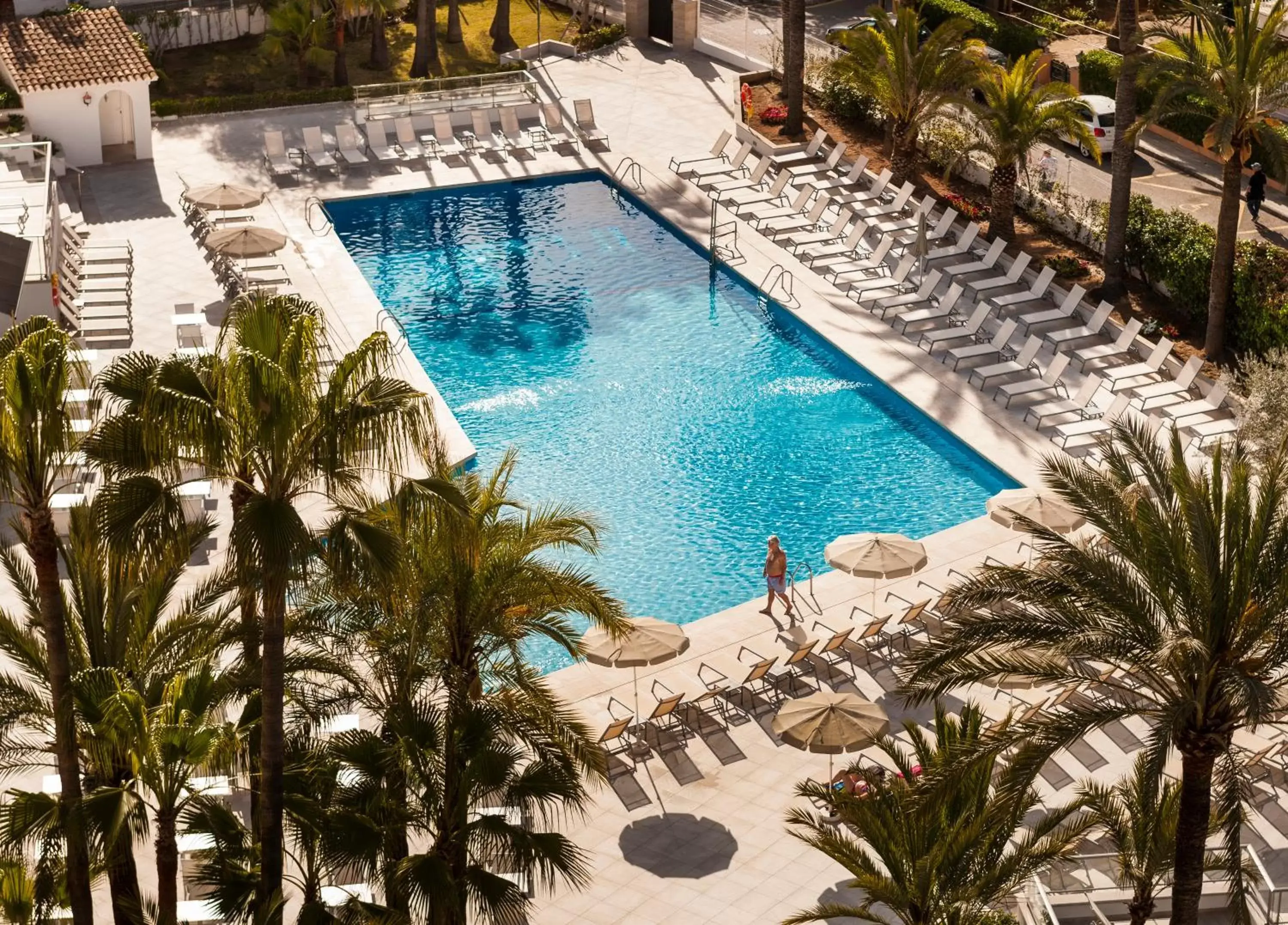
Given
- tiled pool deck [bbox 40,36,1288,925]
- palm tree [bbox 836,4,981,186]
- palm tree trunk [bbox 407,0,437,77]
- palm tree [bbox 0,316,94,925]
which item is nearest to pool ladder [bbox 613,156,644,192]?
tiled pool deck [bbox 40,36,1288,925]

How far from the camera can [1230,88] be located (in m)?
25.5

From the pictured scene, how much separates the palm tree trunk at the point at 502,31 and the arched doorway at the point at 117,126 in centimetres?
970

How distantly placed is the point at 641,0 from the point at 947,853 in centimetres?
3079

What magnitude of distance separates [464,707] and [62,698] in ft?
10.6

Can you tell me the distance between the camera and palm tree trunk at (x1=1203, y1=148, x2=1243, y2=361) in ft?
84.9

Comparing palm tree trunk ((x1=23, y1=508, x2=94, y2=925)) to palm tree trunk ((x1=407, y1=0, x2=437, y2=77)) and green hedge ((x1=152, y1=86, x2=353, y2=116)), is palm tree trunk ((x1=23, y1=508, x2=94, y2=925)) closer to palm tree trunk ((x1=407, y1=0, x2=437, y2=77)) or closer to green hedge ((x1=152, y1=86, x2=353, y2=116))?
green hedge ((x1=152, y1=86, x2=353, y2=116))

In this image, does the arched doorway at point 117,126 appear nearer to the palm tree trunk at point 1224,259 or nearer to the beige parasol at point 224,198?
the beige parasol at point 224,198

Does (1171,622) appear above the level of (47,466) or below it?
below

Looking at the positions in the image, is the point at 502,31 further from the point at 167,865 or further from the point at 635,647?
the point at 167,865

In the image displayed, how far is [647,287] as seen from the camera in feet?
103

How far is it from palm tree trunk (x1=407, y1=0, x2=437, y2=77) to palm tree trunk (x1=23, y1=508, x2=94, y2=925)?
88.2 feet

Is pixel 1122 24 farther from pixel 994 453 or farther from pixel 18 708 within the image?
pixel 18 708

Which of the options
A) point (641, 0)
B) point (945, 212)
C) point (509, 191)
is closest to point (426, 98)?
point (509, 191)

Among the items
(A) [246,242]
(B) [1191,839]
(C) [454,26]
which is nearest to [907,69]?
(A) [246,242]
